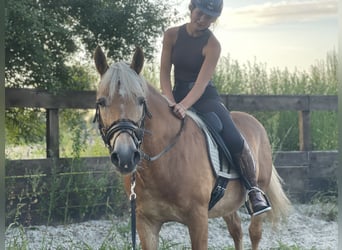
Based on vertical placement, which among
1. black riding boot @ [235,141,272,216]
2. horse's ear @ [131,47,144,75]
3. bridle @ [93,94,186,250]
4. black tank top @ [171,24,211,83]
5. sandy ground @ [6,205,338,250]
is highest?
black tank top @ [171,24,211,83]

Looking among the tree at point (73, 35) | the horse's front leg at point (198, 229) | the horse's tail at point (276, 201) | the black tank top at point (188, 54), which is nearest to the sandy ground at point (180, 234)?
the horse's tail at point (276, 201)

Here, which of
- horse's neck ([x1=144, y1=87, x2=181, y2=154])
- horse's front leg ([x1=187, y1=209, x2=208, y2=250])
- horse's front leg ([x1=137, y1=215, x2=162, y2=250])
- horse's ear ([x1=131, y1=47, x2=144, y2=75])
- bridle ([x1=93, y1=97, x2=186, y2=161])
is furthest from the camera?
horse's front leg ([x1=137, y1=215, x2=162, y2=250])

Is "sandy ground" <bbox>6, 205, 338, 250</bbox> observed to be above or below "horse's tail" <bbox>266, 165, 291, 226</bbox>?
below

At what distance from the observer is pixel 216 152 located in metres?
3.54

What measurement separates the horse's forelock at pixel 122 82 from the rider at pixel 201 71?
631 millimetres

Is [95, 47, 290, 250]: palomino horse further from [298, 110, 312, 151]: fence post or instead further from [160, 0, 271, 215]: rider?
[298, 110, 312, 151]: fence post

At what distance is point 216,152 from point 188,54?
25.3 inches

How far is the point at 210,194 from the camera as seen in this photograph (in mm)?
3455

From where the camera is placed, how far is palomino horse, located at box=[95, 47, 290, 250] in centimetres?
277

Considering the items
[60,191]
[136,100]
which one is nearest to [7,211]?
[60,191]

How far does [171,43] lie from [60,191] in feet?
8.96

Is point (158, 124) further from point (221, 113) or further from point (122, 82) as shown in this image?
point (221, 113)

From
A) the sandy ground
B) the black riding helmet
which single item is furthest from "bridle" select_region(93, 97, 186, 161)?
the sandy ground

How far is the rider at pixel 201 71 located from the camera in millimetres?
3482
